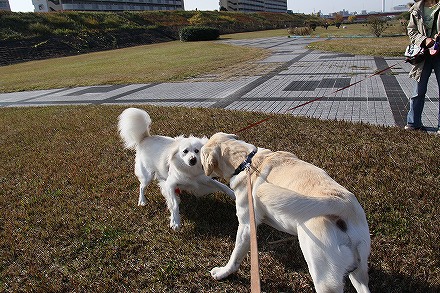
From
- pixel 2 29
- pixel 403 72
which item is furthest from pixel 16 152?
pixel 2 29

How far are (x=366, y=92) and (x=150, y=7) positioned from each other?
287ft

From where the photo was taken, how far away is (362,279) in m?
1.91

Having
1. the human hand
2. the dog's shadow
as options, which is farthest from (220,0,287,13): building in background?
the dog's shadow

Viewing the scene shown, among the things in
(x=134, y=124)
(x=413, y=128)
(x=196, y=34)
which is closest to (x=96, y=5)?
(x=196, y=34)

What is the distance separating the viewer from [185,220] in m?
3.51

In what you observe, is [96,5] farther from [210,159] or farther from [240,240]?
[240,240]

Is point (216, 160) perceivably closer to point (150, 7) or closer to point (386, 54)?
point (386, 54)

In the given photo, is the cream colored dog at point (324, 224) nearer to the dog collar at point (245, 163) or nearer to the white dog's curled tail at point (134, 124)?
the dog collar at point (245, 163)

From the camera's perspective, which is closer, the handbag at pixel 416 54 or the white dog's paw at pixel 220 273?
the white dog's paw at pixel 220 273

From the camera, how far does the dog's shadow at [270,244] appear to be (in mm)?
2363

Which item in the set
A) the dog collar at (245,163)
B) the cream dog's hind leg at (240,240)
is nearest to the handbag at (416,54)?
the dog collar at (245,163)

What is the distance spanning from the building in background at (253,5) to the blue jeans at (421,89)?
91.9 m

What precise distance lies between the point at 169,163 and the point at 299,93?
5.67 metres

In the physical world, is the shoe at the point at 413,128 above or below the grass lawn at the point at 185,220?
above
